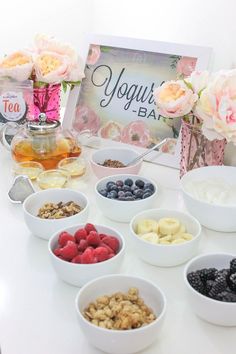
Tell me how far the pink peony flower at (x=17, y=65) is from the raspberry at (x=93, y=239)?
21.8 inches

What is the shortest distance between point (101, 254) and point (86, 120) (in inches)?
23.9

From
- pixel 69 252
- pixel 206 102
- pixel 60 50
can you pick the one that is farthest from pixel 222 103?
pixel 60 50

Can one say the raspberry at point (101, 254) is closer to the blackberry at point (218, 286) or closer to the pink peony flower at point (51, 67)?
the blackberry at point (218, 286)

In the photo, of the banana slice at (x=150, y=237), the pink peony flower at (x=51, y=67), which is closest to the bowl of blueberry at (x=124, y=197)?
the banana slice at (x=150, y=237)

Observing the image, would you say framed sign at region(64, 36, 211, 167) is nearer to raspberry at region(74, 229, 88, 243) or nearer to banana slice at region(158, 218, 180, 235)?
banana slice at region(158, 218, 180, 235)

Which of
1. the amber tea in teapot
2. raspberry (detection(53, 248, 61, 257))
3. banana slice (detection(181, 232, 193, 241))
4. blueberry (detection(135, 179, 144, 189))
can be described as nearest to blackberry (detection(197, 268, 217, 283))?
banana slice (detection(181, 232, 193, 241))

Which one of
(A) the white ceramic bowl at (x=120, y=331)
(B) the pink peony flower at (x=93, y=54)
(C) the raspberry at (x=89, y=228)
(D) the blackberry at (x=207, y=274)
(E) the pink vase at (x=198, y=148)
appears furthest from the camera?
(B) the pink peony flower at (x=93, y=54)

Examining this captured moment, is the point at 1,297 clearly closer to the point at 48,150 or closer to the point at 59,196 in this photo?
the point at 59,196

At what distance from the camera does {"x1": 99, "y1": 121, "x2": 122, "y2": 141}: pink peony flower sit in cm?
124

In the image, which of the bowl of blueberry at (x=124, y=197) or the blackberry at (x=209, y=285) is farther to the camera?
the bowl of blueberry at (x=124, y=197)

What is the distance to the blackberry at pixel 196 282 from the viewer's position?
0.68 metres

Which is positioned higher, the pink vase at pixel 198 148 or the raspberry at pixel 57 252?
the pink vase at pixel 198 148

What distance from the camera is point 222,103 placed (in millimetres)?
886

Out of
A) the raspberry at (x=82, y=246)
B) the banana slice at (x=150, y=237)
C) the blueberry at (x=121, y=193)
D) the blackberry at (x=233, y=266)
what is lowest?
the raspberry at (x=82, y=246)
